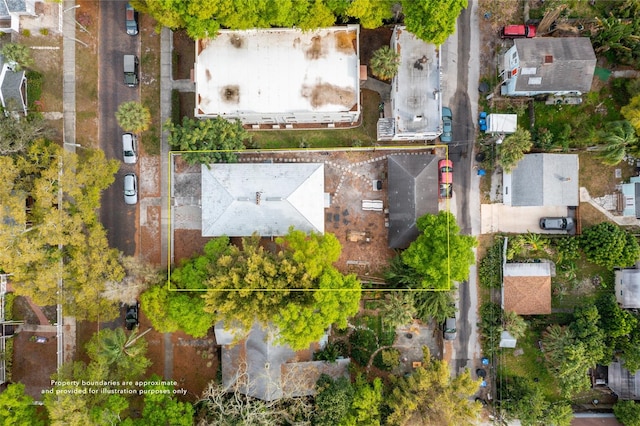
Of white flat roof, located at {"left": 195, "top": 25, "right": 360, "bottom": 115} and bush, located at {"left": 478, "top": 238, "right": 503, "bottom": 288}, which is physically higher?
white flat roof, located at {"left": 195, "top": 25, "right": 360, "bottom": 115}

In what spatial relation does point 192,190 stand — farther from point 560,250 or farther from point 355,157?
point 560,250

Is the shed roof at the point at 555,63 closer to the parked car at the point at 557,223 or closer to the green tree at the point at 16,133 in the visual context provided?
the parked car at the point at 557,223

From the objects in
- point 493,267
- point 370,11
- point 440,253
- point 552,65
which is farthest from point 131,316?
point 552,65

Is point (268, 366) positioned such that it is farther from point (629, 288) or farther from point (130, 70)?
point (629, 288)

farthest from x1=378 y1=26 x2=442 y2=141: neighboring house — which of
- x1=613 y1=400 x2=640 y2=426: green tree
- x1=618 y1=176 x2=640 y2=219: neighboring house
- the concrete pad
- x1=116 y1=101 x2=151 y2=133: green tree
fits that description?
x1=613 y1=400 x2=640 y2=426: green tree

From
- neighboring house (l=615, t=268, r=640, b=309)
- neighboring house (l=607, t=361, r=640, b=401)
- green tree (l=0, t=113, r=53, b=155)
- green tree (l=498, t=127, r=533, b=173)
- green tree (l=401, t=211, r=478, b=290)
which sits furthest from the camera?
neighboring house (l=607, t=361, r=640, b=401)

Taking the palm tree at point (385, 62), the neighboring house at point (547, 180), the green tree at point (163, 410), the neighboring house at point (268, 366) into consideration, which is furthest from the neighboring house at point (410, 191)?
the green tree at point (163, 410)

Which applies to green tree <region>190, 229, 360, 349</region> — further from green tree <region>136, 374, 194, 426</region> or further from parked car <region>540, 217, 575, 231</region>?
parked car <region>540, 217, 575, 231</region>
